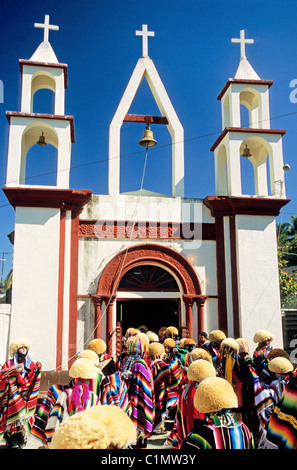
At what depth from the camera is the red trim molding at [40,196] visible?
1085cm

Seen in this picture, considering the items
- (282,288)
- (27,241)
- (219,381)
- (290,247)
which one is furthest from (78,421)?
(290,247)

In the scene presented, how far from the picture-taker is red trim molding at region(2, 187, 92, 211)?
10852 mm

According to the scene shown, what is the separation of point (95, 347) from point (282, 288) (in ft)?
54.4

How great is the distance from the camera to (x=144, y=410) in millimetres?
6062

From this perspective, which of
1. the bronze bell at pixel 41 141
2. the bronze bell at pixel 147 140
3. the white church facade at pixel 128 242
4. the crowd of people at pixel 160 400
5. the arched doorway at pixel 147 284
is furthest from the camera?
the bronze bell at pixel 41 141

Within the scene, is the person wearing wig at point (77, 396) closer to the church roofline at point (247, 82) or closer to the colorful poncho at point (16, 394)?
the colorful poncho at point (16, 394)

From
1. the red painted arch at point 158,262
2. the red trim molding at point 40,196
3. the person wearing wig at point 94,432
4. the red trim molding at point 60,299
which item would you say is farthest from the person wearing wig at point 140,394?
the red trim molding at point 40,196

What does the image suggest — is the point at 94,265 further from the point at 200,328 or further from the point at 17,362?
the point at 17,362

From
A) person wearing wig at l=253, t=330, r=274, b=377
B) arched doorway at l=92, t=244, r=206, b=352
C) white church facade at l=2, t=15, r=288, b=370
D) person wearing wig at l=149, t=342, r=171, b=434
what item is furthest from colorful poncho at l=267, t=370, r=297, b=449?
arched doorway at l=92, t=244, r=206, b=352

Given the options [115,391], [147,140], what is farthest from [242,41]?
[115,391]

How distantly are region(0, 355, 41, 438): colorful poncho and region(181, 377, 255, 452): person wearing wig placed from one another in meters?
4.13

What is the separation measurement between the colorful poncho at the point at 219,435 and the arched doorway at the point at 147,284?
8.14m

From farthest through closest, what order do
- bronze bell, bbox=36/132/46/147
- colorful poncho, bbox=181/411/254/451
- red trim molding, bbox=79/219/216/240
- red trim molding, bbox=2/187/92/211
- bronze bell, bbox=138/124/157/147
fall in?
bronze bell, bbox=36/132/46/147
bronze bell, bbox=138/124/157/147
red trim molding, bbox=79/219/216/240
red trim molding, bbox=2/187/92/211
colorful poncho, bbox=181/411/254/451

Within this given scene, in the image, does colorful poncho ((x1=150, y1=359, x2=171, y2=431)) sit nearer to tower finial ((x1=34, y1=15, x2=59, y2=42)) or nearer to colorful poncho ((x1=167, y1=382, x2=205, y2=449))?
colorful poncho ((x1=167, y1=382, x2=205, y2=449))
